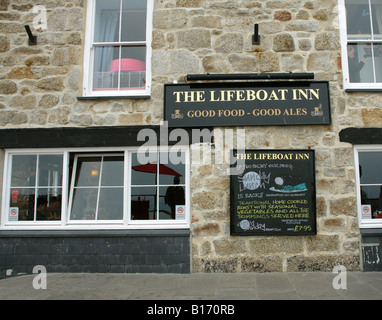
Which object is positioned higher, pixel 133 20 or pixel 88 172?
pixel 133 20

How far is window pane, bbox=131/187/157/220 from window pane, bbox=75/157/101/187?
75 cm

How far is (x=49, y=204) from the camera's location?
562 cm

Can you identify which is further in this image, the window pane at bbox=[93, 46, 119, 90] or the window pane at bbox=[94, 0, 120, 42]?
the window pane at bbox=[94, 0, 120, 42]

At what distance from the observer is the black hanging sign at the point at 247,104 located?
17.7 ft

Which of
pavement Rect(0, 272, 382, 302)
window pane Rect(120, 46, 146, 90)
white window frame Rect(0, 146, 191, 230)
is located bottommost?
pavement Rect(0, 272, 382, 302)

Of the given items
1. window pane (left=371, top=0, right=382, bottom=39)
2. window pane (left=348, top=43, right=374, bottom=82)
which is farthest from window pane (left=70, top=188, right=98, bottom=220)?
window pane (left=371, top=0, right=382, bottom=39)

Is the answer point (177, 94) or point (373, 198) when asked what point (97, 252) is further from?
point (373, 198)

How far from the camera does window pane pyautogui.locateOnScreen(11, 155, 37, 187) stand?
18.7 ft

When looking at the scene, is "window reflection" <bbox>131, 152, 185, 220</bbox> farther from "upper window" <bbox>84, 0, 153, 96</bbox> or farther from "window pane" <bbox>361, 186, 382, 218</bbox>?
"window pane" <bbox>361, 186, 382, 218</bbox>

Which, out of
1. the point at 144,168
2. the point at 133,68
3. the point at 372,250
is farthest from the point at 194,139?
the point at 372,250

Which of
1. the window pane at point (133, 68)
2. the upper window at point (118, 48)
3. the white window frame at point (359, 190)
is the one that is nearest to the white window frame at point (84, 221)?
the upper window at point (118, 48)

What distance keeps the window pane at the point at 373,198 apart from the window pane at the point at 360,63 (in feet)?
6.52

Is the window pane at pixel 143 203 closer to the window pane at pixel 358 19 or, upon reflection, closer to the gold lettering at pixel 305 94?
the gold lettering at pixel 305 94

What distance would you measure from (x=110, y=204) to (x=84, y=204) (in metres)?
0.48
